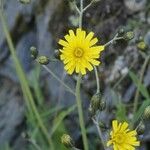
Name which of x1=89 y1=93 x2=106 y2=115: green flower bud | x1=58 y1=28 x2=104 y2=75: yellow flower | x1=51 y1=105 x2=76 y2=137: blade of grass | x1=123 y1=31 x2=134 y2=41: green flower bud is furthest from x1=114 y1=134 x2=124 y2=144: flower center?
x1=51 y1=105 x2=76 y2=137: blade of grass

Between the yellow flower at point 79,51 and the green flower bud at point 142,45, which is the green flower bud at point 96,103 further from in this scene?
the green flower bud at point 142,45

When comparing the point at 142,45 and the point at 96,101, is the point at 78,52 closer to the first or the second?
the point at 96,101

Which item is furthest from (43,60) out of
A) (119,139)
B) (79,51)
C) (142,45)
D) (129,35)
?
(142,45)

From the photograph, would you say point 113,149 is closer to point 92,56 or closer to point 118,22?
point 92,56

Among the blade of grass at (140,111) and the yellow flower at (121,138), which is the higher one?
the blade of grass at (140,111)

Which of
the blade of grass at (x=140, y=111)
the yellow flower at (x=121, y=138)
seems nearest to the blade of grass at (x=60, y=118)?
the blade of grass at (x=140, y=111)

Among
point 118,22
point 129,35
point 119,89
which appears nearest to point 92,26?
point 118,22

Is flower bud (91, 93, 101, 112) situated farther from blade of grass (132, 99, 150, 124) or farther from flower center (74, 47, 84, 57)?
blade of grass (132, 99, 150, 124)
